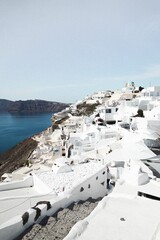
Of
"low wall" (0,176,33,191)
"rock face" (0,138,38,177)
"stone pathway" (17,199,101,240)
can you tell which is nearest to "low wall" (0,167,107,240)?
"stone pathway" (17,199,101,240)

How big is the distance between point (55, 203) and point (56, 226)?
143 centimetres

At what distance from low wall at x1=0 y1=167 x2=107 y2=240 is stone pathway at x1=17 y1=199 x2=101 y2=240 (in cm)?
24

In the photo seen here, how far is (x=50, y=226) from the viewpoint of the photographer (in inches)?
262

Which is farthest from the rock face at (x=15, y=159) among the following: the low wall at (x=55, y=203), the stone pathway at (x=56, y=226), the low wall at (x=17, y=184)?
the stone pathway at (x=56, y=226)

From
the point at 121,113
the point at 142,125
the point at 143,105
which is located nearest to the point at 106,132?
the point at 142,125

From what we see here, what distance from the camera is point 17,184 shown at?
12016 millimetres

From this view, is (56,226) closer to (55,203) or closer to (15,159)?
(55,203)

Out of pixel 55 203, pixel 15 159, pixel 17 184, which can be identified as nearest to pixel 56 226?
pixel 55 203

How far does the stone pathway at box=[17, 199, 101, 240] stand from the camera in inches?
237

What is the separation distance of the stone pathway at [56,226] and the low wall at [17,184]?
4.65 m

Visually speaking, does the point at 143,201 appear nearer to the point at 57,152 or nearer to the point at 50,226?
the point at 50,226

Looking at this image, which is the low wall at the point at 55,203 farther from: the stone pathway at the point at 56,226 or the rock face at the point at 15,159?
the rock face at the point at 15,159

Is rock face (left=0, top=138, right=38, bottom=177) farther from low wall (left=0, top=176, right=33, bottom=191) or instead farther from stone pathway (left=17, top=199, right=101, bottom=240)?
stone pathway (left=17, top=199, right=101, bottom=240)

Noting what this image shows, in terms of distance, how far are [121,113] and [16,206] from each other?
97.5 ft
